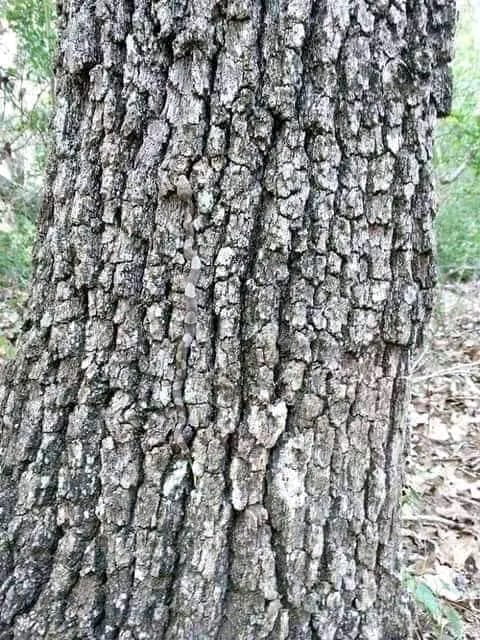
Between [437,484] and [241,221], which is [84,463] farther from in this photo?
[437,484]

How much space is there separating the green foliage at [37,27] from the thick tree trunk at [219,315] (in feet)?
7.21

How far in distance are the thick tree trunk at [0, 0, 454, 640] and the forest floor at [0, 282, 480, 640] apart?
1.09ft

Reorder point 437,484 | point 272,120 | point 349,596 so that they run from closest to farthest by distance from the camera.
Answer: point 272,120, point 349,596, point 437,484

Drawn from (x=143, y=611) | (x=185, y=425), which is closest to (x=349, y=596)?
(x=143, y=611)

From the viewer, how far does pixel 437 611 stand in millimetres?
1584

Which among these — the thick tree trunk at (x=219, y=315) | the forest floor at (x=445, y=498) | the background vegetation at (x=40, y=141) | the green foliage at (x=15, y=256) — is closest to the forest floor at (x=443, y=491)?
the forest floor at (x=445, y=498)

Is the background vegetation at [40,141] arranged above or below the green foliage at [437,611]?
above

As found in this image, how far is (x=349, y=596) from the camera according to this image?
1.30m

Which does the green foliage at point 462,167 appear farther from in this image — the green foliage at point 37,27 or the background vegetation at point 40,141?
the green foliage at point 37,27

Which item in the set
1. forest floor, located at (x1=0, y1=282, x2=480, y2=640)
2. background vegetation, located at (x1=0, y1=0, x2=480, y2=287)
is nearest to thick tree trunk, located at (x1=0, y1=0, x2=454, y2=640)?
forest floor, located at (x1=0, y1=282, x2=480, y2=640)

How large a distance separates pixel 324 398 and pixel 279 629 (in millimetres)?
529

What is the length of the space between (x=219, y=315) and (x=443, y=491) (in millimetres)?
1769

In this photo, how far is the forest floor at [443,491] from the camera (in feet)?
5.36

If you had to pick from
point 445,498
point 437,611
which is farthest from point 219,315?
point 445,498
